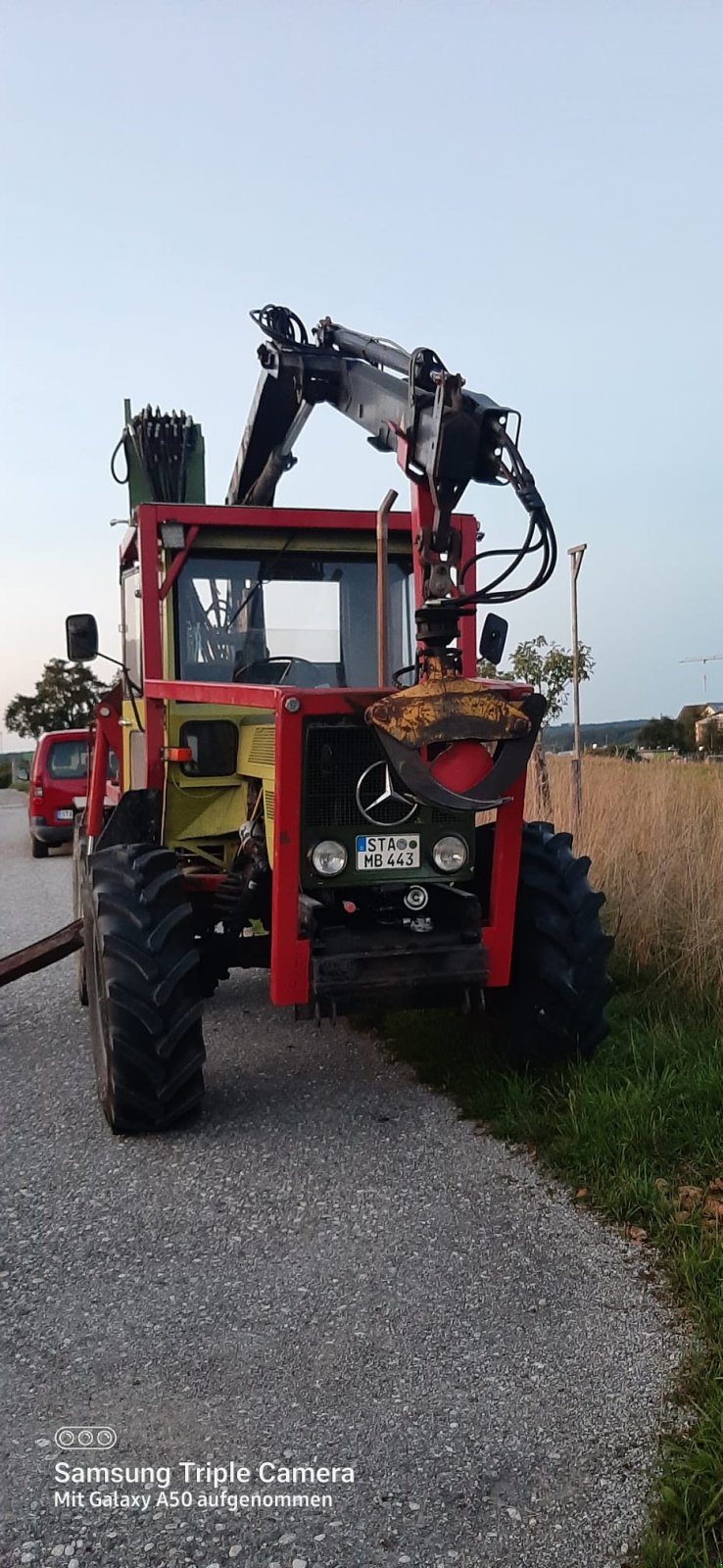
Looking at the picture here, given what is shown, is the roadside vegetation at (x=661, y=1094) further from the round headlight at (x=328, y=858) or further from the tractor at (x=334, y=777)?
the round headlight at (x=328, y=858)

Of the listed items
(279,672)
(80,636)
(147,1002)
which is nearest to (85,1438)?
(147,1002)

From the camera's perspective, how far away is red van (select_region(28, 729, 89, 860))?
15703 mm

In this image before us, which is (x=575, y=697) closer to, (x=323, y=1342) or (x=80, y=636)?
(x=80, y=636)

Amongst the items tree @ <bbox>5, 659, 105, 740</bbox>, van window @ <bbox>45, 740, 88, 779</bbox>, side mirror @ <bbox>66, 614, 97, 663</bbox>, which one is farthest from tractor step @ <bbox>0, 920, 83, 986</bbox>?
tree @ <bbox>5, 659, 105, 740</bbox>

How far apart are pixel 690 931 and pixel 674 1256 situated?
2710 millimetres

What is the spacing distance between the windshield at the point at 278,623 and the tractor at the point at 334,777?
1 centimetres

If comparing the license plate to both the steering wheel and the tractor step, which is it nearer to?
the steering wheel

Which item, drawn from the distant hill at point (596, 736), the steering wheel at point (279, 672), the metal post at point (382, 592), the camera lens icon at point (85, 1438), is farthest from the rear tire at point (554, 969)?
the distant hill at point (596, 736)

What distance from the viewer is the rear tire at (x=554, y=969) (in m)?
4.96

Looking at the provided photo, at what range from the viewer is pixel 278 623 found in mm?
5703

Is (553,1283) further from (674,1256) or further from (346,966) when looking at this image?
(346,966)

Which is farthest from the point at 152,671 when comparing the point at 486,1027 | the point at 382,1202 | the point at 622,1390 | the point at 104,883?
the point at 622,1390

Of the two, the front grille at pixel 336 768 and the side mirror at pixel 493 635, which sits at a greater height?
the side mirror at pixel 493 635

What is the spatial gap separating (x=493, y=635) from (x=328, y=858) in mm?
1557
